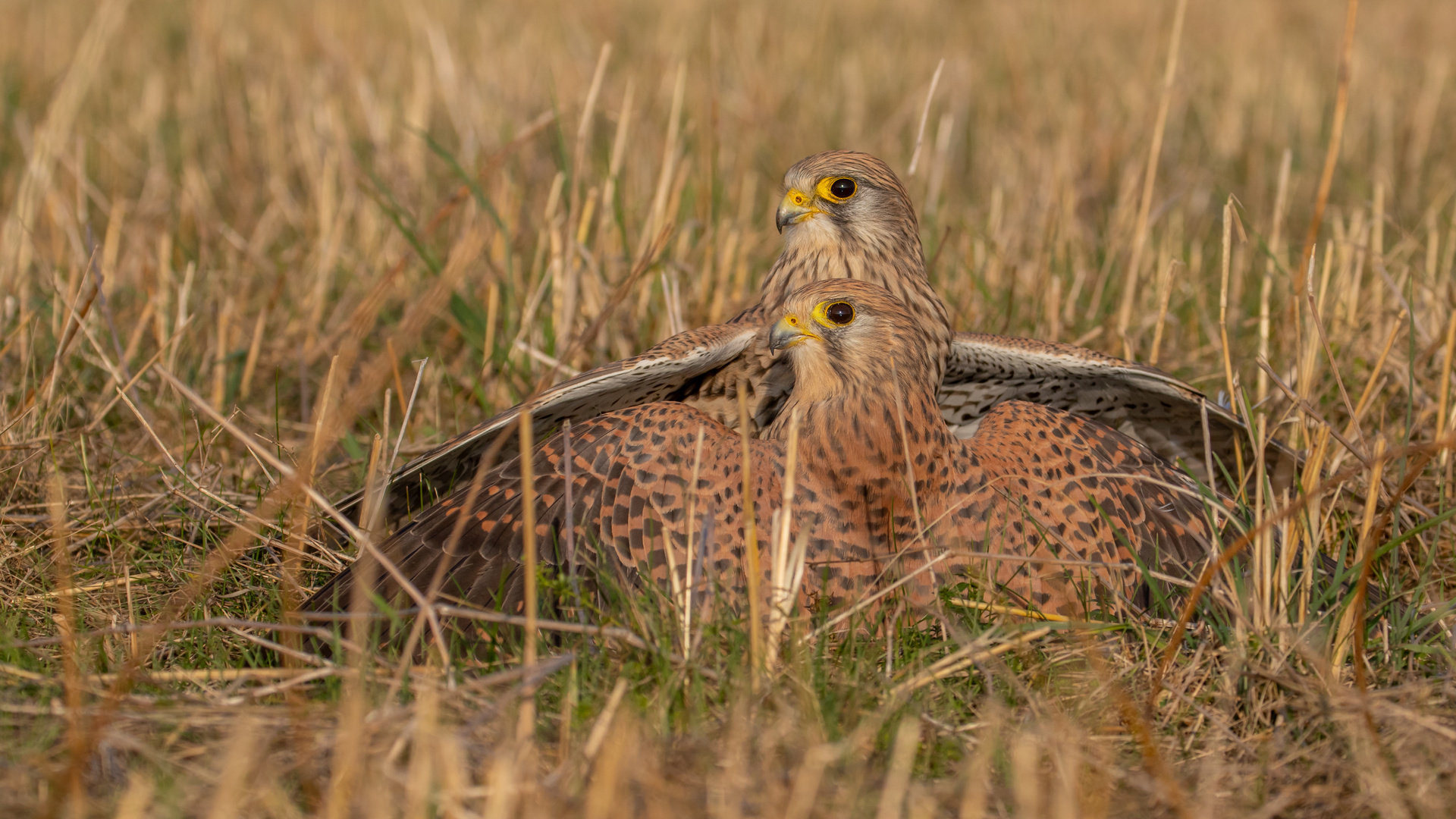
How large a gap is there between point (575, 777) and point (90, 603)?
1.70 metres

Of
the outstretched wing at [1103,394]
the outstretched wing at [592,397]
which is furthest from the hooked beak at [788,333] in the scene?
the outstretched wing at [1103,394]

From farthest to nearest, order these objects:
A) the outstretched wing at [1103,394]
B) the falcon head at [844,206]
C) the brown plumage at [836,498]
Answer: the falcon head at [844,206]
the outstretched wing at [1103,394]
the brown plumage at [836,498]

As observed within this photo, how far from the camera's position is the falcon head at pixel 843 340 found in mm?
3270

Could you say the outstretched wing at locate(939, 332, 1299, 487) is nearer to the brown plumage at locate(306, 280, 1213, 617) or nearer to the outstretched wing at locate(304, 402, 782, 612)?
the brown plumage at locate(306, 280, 1213, 617)

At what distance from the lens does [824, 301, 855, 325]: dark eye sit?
3281 mm

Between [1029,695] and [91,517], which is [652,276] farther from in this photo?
[1029,695]

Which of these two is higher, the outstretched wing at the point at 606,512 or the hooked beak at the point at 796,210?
the hooked beak at the point at 796,210

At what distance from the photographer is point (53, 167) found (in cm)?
604

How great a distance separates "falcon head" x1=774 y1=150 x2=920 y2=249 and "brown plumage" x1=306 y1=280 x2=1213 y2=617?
650 mm

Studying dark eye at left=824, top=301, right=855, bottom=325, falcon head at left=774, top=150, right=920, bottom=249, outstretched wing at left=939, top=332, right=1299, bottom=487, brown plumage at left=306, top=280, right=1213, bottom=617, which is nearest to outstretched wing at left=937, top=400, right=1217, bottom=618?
brown plumage at left=306, top=280, right=1213, bottom=617

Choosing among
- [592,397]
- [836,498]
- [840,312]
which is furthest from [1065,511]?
[592,397]

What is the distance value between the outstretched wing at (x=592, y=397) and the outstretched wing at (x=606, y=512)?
11cm

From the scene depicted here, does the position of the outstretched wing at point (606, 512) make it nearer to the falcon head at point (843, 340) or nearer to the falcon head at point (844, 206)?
the falcon head at point (843, 340)

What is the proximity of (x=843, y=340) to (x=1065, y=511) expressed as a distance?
73 cm
